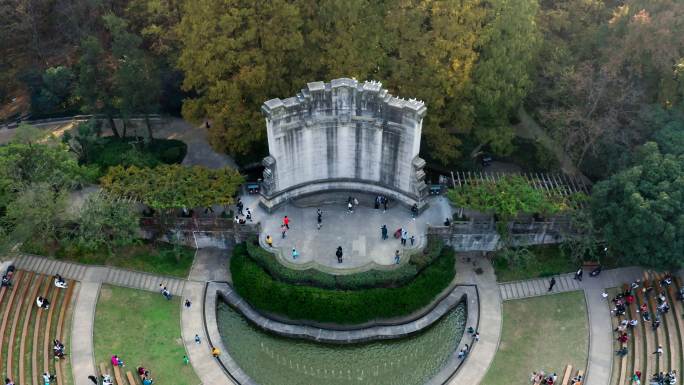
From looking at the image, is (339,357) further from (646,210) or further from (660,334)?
(646,210)

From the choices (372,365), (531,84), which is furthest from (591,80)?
(372,365)

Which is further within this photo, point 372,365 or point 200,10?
point 200,10

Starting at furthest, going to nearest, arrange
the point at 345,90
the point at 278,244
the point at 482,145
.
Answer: the point at 482,145
the point at 278,244
the point at 345,90

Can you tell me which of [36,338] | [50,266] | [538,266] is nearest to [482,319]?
[538,266]

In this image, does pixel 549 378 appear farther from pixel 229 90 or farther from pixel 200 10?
pixel 200 10

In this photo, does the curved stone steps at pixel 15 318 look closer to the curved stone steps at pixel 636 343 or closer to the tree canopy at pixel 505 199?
the tree canopy at pixel 505 199

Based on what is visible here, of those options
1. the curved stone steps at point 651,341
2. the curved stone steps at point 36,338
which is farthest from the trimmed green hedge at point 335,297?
the curved stone steps at point 651,341
